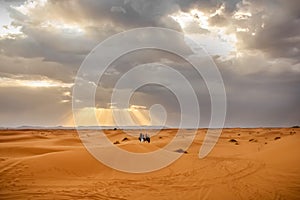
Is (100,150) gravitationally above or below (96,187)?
above

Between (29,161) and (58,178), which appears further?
(29,161)

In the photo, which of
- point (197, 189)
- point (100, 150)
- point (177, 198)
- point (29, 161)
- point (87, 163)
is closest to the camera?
point (177, 198)

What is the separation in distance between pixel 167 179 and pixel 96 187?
3.57 metres

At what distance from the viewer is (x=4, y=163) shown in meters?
15.9

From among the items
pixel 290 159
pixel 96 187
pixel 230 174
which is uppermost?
pixel 290 159

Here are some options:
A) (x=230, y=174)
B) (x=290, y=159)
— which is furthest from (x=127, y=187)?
(x=290, y=159)

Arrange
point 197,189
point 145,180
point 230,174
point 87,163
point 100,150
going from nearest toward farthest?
point 197,189, point 145,180, point 230,174, point 87,163, point 100,150

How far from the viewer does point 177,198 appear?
35.1 ft

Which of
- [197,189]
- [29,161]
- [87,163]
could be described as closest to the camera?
[197,189]

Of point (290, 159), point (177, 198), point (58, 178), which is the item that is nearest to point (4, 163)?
point (58, 178)

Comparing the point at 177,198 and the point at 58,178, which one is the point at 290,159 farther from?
the point at 58,178

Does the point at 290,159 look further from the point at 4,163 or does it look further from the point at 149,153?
the point at 4,163

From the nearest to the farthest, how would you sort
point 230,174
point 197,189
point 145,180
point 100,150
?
point 197,189
point 145,180
point 230,174
point 100,150

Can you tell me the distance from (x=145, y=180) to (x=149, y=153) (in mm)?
7127
